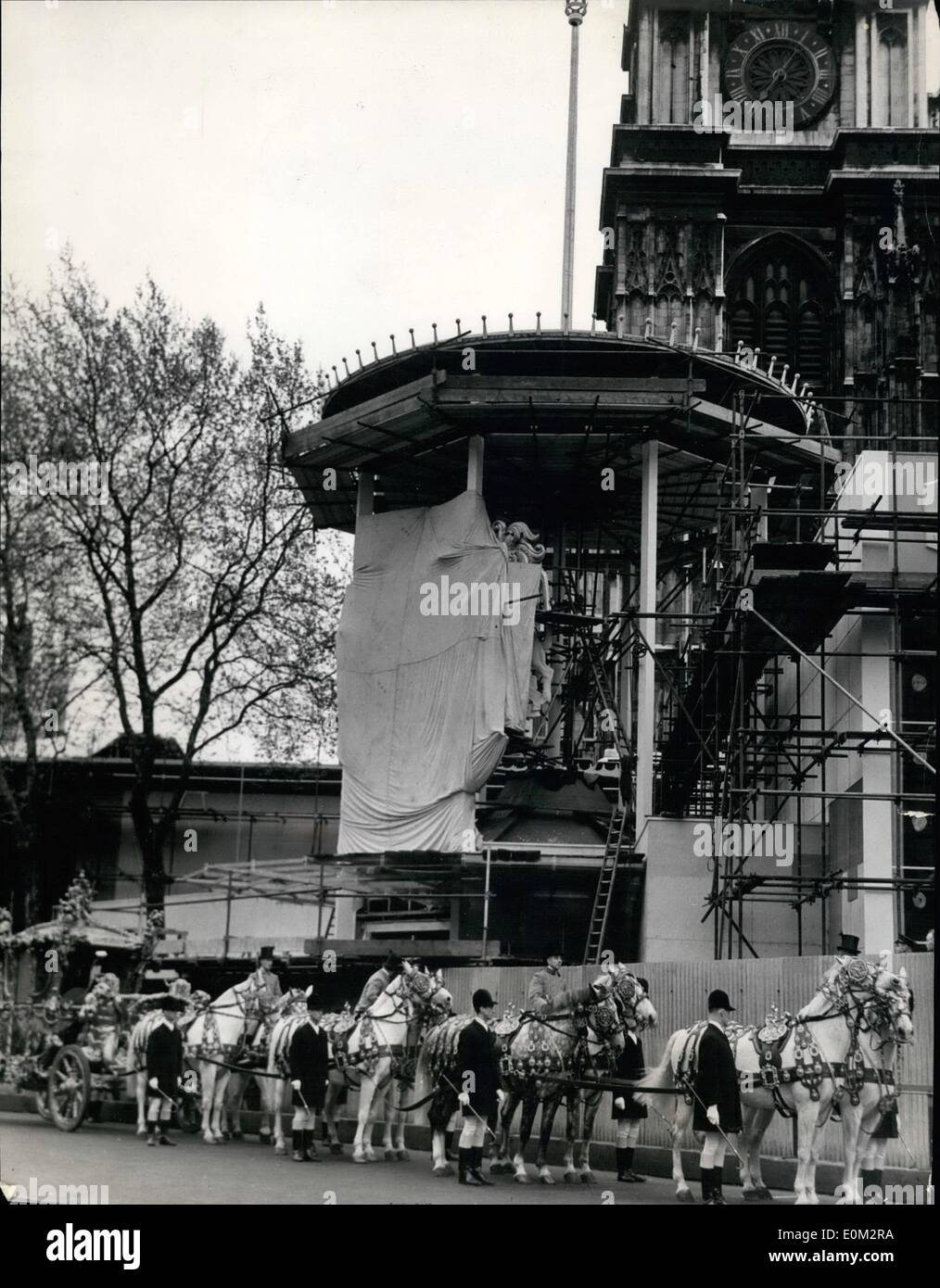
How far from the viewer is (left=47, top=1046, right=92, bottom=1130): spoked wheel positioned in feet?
86.8

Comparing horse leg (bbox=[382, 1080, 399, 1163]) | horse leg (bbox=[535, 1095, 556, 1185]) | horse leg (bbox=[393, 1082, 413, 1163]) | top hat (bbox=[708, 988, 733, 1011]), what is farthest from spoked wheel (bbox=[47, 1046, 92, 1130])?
top hat (bbox=[708, 988, 733, 1011])

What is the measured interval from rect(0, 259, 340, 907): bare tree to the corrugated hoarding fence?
15.4 m

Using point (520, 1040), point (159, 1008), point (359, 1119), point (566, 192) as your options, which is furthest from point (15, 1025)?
point (566, 192)

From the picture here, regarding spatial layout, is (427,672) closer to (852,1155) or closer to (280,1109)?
(280,1109)

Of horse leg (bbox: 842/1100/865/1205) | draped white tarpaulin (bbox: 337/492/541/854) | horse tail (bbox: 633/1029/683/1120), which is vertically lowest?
horse leg (bbox: 842/1100/865/1205)

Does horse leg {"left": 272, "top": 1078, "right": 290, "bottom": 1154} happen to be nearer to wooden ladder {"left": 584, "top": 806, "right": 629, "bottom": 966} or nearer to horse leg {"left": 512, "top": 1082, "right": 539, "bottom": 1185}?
horse leg {"left": 512, "top": 1082, "right": 539, "bottom": 1185}

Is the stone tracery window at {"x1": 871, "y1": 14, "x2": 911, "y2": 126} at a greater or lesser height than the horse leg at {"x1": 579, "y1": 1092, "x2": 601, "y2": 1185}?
A: greater

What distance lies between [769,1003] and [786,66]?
142ft

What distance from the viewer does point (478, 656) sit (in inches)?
1446

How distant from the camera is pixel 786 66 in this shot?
60062 millimetres
